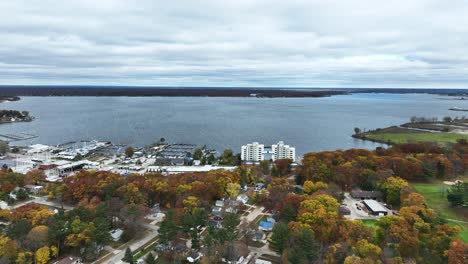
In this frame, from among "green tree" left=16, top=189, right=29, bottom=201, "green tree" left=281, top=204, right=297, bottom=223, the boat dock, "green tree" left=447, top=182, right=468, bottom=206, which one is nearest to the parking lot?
"green tree" left=447, top=182, right=468, bottom=206

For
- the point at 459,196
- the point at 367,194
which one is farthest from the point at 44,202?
the point at 459,196

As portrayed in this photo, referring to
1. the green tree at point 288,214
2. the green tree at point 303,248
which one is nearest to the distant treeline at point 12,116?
the green tree at point 288,214

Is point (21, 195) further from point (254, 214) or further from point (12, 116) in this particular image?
point (12, 116)

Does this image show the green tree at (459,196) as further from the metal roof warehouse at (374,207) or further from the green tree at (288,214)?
the green tree at (288,214)

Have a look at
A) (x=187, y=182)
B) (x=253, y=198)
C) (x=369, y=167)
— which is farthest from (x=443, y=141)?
(x=187, y=182)

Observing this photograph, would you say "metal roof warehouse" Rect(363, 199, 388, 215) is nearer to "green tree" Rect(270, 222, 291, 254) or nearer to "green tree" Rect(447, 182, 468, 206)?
"green tree" Rect(447, 182, 468, 206)

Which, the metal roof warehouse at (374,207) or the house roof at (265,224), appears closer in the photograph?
the house roof at (265,224)

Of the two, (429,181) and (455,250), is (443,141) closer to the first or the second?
(429,181)
